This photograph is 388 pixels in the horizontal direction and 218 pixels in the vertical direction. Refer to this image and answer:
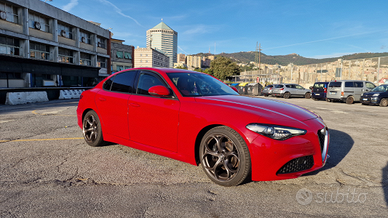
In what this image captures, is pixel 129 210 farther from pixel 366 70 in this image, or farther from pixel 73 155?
pixel 366 70

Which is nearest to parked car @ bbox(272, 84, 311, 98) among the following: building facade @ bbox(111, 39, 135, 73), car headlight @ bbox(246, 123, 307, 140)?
car headlight @ bbox(246, 123, 307, 140)

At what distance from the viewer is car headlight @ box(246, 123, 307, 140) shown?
2.68m

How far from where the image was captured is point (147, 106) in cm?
361

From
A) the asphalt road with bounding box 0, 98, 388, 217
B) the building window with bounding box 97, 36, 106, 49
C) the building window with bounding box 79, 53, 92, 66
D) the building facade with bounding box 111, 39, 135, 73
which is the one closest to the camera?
the asphalt road with bounding box 0, 98, 388, 217

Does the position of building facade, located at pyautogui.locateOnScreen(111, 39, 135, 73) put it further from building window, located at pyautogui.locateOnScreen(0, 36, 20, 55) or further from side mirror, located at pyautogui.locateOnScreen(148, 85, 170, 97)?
side mirror, located at pyautogui.locateOnScreen(148, 85, 170, 97)

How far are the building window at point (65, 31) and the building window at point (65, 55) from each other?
2099mm

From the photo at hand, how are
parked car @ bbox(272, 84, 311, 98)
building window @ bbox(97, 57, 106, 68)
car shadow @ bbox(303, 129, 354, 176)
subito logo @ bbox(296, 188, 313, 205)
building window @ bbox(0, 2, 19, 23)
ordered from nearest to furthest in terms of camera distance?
1. subito logo @ bbox(296, 188, 313, 205)
2. car shadow @ bbox(303, 129, 354, 176)
3. building window @ bbox(0, 2, 19, 23)
4. parked car @ bbox(272, 84, 311, 98)
5. building window @ bbox(97, 57, 106, 68)

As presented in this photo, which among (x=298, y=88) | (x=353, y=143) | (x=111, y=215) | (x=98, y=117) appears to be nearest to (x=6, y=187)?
(x=111, y=215)

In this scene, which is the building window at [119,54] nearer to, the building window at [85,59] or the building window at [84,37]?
the building window at [85,59]

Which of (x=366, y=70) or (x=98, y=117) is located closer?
(x=98, y=117)

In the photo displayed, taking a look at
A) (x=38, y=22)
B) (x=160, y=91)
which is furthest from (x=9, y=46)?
(x=160, y=91)

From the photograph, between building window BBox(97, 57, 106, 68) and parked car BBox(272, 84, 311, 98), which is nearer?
parked car BBox(272, 84, 311, 98)

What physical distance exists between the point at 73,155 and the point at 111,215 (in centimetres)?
230

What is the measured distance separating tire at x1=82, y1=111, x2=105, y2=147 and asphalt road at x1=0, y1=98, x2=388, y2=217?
17 cm
